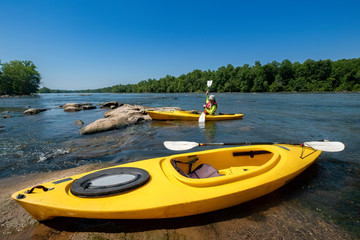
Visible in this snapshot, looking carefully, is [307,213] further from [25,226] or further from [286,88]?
[286,88]

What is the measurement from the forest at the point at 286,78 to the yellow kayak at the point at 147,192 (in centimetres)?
6232

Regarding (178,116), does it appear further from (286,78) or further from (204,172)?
(286,78)

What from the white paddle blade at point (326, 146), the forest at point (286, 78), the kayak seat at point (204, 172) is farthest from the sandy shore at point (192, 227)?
the forest at point (286, 78)

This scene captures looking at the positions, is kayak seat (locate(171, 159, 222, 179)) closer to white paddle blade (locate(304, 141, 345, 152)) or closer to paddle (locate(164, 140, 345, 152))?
paddle (locate(164, 140, 345, 152))

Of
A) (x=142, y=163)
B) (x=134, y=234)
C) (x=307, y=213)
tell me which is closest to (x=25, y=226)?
(x=134, y=234)

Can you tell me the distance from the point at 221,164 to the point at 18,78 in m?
63.8

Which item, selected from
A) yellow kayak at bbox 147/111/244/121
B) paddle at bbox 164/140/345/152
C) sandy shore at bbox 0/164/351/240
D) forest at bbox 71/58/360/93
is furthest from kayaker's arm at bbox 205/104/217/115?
forest at bbox 71/58/360/93

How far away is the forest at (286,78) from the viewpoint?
49.3m

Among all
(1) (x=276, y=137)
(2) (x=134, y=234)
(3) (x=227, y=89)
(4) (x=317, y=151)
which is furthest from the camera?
(3) (x=227, y=89)

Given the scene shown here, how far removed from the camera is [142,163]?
9.70ft

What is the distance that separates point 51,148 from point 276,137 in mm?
7781

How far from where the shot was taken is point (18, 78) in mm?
47438

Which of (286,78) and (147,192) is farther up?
(286,78)

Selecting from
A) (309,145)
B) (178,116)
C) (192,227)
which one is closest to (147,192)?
(192,227)
